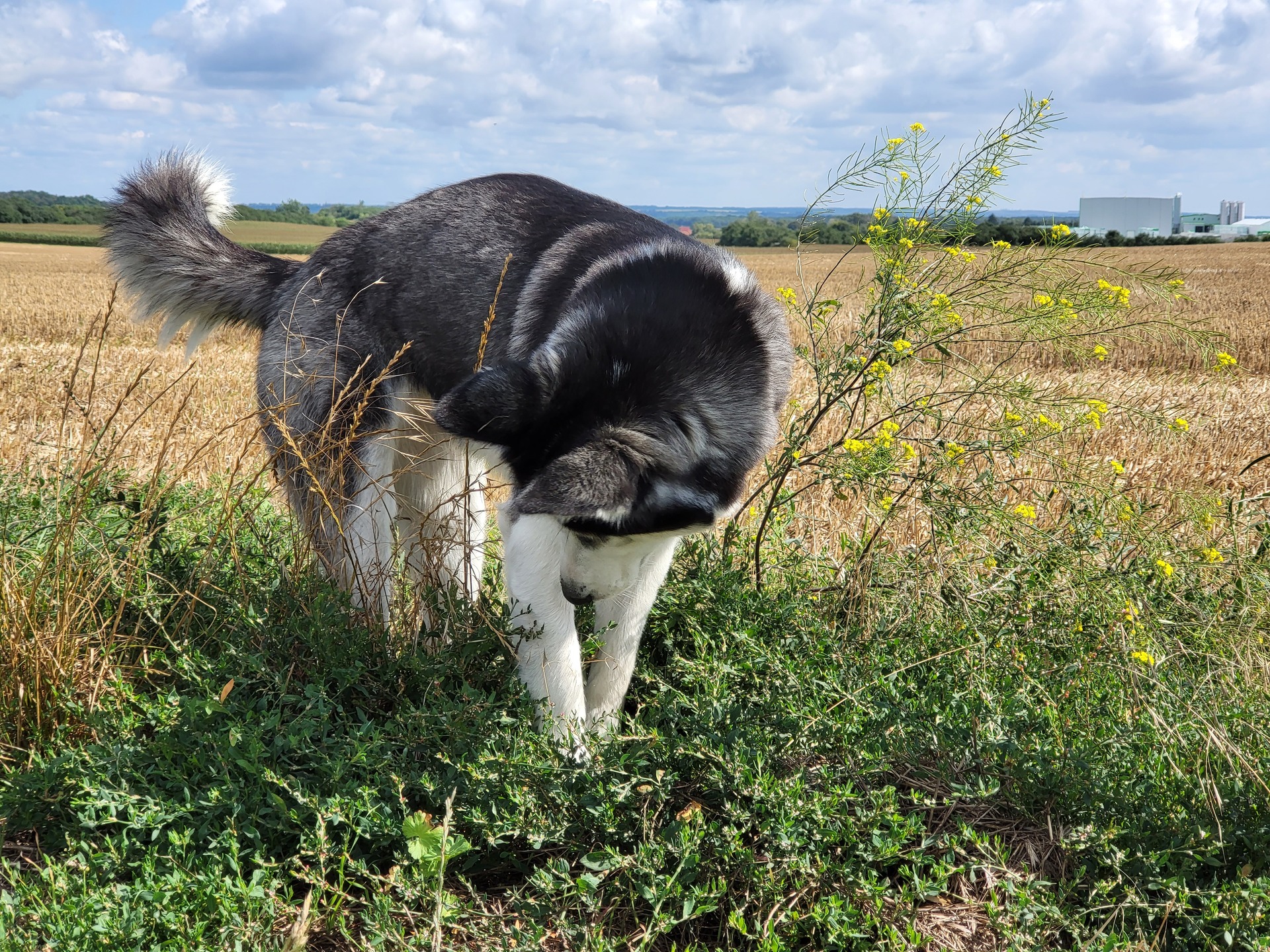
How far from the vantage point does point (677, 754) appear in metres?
2.74

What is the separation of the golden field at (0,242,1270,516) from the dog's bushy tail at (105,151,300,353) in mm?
297

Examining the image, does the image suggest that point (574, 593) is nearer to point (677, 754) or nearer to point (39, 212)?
point (677, 754)

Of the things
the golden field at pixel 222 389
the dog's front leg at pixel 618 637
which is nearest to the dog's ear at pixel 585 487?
the dog's front leg at pixel 618 637

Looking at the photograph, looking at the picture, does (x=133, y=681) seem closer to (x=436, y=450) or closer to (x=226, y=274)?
(x=436, y=450)

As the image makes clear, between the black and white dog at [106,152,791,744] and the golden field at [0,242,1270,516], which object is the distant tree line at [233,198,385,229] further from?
the black and white dog at [106,152,791,744]

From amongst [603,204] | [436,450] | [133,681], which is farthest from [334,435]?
[603,204]

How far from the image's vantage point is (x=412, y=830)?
2.32m

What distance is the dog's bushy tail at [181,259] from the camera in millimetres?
4266

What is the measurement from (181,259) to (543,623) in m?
2.63

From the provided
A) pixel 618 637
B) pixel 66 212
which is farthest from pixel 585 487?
pixel 66 212

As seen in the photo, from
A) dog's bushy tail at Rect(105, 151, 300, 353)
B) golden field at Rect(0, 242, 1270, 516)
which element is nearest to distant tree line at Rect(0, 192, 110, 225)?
golden field at Rect(0, 242, 1270, 516)

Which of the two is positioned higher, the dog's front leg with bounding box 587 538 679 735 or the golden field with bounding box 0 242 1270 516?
the golden field with bounding box 0 242 1270 516

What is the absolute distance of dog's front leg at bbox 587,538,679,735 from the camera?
330 centimetres

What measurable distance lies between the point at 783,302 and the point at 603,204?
0.92 m
